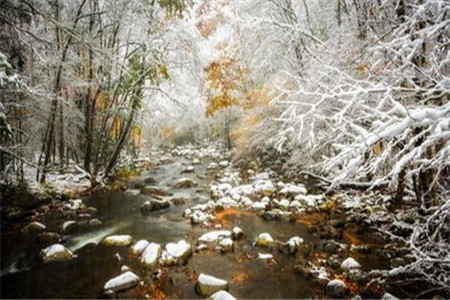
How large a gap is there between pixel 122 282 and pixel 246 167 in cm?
1261

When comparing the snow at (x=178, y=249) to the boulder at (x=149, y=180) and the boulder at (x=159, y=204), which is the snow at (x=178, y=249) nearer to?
the boulder at (x=159, y=204)

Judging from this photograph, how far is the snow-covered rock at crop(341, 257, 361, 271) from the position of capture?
6.22m

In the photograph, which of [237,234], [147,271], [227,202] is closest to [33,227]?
[147,271]

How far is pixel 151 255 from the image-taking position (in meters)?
6.78

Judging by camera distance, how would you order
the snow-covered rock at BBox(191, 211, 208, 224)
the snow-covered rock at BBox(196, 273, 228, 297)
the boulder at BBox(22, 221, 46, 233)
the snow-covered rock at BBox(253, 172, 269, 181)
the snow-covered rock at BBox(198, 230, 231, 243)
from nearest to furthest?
the snow-covered rock at BBox(196, 273, 228, 297)
the snow-covered rock at BBox(198, 230, 231, 243)
the boulder at BBox(22, 221, 46, 233)
the snow-covered rock at BBox(191, 211, 208, 224)
the snow-covered rock at BBox(253, 172, 269, 181)

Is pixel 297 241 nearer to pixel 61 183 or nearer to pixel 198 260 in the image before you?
pixel 198 260

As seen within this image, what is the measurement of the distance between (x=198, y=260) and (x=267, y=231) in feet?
7.68

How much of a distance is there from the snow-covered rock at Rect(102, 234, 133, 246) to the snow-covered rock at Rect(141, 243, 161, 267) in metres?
0.83

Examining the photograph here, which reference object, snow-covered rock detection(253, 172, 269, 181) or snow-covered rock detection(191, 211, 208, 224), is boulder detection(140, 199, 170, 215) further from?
snow-covered rock detection(253, 172, 269, 181)

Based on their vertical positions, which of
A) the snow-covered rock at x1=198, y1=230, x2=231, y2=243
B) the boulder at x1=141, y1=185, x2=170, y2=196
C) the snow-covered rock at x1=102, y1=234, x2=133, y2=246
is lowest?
the snow-covered rock at x1=198, y1=230, x2=231, y2=243

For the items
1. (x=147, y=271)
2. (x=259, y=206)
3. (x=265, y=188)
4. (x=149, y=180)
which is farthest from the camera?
(x=149, y=180)

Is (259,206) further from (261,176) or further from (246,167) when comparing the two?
(246,167)

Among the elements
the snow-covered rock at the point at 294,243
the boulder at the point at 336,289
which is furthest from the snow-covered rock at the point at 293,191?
the boulder at the point at 336,289

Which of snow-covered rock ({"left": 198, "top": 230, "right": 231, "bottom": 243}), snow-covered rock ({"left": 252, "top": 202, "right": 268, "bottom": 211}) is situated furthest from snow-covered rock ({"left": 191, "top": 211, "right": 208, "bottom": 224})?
snow-covered rock ({"left": 252, "top": 202, "right": 268, "bottom": 211})
